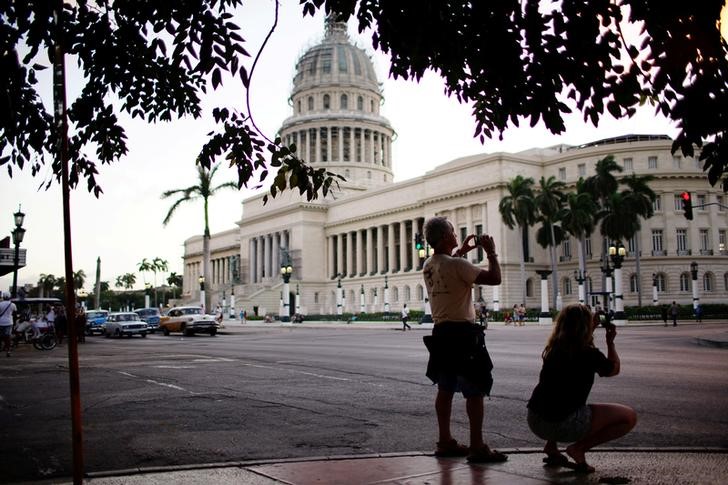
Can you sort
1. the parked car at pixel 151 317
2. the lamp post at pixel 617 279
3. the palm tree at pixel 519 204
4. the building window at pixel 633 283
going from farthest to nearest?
1. the building window at pixel 633 283
2. the palm tree at pixel 519 204
3. the parked car at pixel 151 317
4. the lamp post at pixel 617 279

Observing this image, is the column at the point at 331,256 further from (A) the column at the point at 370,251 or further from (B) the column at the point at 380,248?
(B) the column at the point at 380,248

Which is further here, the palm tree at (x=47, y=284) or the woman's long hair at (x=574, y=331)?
the palm tree at (x=47, y=284)

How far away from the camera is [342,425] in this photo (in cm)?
761

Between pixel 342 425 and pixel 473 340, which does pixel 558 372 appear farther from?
pixel 342 425

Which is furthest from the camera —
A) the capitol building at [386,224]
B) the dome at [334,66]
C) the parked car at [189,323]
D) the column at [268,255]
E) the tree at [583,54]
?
the dome at [334,66]

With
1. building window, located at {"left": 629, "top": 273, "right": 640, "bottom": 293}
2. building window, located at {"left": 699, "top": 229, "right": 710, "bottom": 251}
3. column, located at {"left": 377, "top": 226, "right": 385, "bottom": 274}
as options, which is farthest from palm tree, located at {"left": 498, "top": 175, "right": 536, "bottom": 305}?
column, located at {"left": 377, "top": 226, "right": 385, "bottom": 274}

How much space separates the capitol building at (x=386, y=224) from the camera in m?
67.9

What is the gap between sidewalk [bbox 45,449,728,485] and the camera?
4.86 m

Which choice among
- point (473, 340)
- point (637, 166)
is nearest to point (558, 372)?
point (473, 340)

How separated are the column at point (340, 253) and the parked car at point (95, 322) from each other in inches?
2124

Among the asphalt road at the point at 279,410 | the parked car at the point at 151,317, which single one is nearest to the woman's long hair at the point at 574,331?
the asphalt road at the point at 279,410

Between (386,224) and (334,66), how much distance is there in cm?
4234

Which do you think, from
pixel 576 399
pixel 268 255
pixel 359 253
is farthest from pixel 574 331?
pixel 268 255

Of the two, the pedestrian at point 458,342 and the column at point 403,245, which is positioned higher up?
the column at point 403,245
